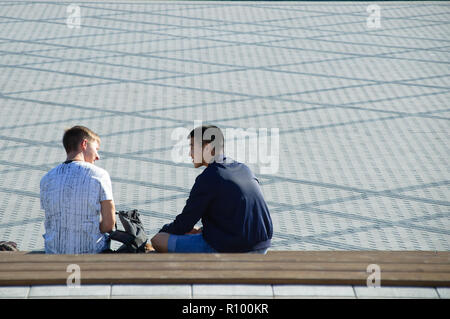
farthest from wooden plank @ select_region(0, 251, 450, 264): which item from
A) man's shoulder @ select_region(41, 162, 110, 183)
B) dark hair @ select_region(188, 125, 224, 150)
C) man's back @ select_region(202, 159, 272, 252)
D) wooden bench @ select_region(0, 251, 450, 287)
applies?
dark hair @ select_region(188, 125, 224, 150)

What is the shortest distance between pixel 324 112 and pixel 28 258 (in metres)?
4.67

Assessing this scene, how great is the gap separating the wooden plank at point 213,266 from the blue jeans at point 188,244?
44 centimetres

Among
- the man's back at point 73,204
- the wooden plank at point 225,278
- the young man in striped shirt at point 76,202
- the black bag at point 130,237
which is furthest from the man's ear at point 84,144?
the wooden plank at point 225,278

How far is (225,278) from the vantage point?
3.27m

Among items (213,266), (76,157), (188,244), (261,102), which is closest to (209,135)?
(188,244)

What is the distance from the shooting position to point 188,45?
938 cm

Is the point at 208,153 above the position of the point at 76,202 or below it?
above

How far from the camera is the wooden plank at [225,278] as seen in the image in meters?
3.22

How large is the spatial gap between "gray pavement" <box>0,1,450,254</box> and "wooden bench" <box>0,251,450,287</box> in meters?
1.46

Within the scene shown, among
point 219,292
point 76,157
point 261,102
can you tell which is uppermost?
point 261,102

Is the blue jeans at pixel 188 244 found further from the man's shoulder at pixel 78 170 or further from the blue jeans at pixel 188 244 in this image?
the man's shoulder at pixel 78 170

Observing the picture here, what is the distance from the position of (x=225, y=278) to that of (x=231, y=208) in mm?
586

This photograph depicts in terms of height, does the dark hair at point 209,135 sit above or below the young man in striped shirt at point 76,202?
above

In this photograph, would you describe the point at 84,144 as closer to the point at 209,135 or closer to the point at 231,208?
the point at 209,135
